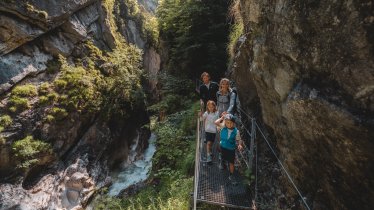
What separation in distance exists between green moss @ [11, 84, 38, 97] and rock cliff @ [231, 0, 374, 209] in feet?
30.0

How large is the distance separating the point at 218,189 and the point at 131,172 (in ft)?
28.9

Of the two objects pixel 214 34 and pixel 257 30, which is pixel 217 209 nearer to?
pixel 257 30

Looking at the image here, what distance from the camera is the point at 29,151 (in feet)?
32.7

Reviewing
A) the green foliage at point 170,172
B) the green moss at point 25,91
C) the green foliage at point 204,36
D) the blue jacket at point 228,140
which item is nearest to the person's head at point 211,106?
the blue jacket at point 228,140

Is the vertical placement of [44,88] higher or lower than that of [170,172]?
higher

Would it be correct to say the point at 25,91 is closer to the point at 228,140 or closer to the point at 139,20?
the point at 228,140

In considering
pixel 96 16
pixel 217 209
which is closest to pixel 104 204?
pixel 217 209

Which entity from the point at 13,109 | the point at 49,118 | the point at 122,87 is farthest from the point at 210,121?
the point at 122,87

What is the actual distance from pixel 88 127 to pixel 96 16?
6.26 metres

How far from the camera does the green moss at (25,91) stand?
34.8 ft

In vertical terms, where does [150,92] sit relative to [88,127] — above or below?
above

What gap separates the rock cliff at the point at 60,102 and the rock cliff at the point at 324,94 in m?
8.65

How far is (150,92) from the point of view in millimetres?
21609

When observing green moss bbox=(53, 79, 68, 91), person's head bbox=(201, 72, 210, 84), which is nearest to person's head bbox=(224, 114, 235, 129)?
person's head bbox=(201, 72, 210, 84)
